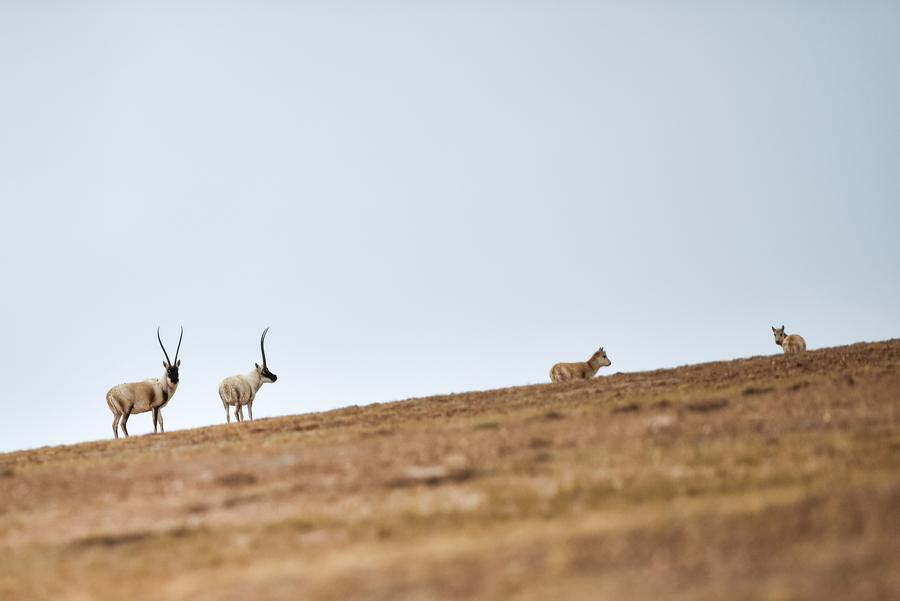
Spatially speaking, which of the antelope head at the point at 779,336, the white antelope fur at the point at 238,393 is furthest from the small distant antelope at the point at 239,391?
the antelope head at the point at 779,336

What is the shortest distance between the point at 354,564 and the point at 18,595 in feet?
12.0

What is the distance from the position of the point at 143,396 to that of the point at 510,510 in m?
26.4

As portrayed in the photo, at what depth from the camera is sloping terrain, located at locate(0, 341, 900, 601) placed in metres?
7.39

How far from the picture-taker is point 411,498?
11000 millimetres

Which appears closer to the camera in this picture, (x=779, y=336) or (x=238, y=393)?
(x=238, y=393)

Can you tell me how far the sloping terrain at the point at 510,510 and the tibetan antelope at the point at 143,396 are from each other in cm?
1393

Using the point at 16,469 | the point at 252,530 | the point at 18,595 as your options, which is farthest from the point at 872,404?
the point at 16,469

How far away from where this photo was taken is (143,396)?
33344 millimetres

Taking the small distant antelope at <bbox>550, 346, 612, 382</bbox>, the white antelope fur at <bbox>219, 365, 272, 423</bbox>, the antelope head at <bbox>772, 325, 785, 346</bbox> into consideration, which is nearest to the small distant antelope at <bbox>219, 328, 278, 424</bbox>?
the white antelope fur at <bbox>219, 365, 272, 423</bbox>

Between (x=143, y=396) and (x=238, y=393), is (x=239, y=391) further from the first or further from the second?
(x=143, y=396)

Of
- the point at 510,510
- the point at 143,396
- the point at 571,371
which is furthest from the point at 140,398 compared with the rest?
the point at 510,510

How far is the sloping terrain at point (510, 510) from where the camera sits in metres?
7.39

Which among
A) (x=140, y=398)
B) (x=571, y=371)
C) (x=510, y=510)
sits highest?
(x=571, y=371)

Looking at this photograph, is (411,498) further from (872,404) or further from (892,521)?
(872,404)
